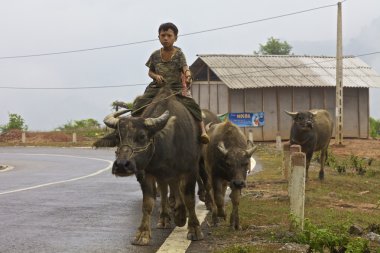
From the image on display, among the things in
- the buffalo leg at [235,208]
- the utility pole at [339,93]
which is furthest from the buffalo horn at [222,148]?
the utility pole at [339,93]

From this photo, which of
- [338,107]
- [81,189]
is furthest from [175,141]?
[338,107]

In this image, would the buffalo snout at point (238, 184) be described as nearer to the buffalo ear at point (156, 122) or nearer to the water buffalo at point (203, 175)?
the water buffalo at point (203, 175)

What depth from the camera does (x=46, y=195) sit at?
11.7 meters

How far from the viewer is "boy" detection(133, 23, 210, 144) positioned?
786cm

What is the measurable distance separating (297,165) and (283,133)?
2754 cm

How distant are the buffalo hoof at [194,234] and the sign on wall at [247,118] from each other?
26086mm

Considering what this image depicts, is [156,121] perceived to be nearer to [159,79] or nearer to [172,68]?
[159,79]

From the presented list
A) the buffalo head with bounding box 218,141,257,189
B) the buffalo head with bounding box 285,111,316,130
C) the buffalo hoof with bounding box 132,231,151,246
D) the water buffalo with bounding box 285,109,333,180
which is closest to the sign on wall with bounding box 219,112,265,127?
the water buffalo with bounding box 285,109,333,180

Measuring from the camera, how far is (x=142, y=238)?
6.74 m

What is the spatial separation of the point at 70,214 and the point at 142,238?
9.04ft

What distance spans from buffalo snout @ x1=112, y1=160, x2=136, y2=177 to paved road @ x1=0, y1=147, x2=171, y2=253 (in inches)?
39.3

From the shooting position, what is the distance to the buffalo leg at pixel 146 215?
22.1ft

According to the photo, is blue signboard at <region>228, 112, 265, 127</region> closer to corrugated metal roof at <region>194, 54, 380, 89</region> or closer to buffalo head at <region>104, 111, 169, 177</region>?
corrugated metal roof at <region>194, 54, 380, 89</region>

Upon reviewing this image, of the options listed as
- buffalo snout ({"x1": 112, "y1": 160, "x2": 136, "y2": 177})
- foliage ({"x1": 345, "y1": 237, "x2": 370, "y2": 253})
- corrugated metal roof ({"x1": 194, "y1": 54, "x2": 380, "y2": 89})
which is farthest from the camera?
corrugated metal roof ({"x1": 194, "y1": 54, "x2": 380, "y2": 89})
